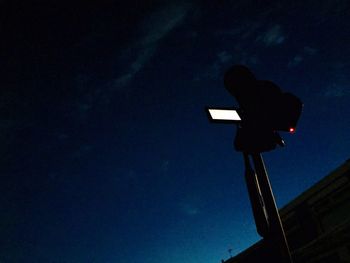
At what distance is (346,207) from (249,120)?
695 cm

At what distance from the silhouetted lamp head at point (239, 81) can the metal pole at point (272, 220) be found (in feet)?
1.58

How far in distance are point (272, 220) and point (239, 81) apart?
2.91ft

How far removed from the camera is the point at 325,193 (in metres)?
7.92

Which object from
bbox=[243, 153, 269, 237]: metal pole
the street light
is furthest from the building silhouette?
bbox=[243, 153, 269, 237]: metal pole

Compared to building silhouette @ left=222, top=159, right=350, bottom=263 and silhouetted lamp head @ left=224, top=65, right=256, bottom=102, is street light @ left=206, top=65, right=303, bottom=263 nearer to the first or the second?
silhouetted lamp head @ left=224, top=65, right=256, bottom=102

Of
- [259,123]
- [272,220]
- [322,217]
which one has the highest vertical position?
[322,217]

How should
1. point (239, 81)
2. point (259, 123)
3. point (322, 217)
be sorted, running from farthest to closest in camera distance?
point (322, 217), point (239, 81), point (259, 123)

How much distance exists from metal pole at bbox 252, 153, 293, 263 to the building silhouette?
17.7ft

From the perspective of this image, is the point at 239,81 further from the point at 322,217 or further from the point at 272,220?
the point at 322,217

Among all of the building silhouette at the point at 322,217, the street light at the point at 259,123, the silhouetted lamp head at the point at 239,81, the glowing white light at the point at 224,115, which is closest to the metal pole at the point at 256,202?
the street light at the point at 259,123

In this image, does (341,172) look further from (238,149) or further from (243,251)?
(238,149)

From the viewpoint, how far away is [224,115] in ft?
7.11

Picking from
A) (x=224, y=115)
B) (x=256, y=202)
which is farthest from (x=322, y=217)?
(x=256, y=202)

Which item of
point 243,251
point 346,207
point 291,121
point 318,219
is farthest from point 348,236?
point 291,121
